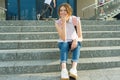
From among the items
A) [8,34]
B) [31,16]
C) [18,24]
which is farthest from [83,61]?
[31,16]

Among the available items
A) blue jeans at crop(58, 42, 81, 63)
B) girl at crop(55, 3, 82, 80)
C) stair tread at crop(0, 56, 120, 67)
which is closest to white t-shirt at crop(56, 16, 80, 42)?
girl at crop(55, 3, 82, 80)

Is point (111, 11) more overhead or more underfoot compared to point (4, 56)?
more overhead

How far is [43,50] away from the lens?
19.1 ft

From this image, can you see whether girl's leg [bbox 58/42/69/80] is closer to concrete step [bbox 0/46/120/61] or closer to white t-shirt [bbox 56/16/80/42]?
white t-shirt [bbox 56/16/80/42]

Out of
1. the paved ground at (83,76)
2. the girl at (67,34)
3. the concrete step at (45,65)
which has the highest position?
the girl at (67,34)

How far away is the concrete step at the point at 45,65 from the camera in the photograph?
520 centimetres

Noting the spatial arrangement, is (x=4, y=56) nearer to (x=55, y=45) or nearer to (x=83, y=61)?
(x=55, y=45)

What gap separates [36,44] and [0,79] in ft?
→ 5.21

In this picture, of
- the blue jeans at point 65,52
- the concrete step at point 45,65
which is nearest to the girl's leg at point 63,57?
the blue jeans at point 65,52

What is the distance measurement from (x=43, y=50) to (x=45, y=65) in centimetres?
Answer: 63

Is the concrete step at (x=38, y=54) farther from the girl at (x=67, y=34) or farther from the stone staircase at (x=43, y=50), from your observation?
the girl at (x=67, y=34)

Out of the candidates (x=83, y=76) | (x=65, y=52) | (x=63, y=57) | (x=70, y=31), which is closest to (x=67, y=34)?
(x=70, y=31)

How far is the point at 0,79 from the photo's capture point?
4.82m

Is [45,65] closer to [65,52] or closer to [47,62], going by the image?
[47,62]
